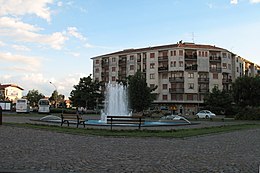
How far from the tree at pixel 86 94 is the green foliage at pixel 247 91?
33703mm

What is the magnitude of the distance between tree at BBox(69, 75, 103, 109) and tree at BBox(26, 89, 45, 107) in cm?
6146

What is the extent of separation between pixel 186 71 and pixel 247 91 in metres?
39.1

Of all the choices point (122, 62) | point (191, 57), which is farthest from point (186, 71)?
point (122, 62)

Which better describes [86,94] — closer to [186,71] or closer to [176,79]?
[176,79]

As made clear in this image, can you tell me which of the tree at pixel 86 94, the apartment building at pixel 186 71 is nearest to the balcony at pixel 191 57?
the apartment building at pixel 186 71

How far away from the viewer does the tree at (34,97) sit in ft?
428

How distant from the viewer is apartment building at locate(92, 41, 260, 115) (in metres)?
88.2

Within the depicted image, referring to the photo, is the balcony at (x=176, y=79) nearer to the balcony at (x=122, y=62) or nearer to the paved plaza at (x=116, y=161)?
the balcony at (x=122, y=62)

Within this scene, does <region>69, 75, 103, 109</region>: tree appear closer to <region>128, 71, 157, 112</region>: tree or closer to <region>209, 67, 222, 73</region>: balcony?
<region>128, 71, 157, 112</region>: tree

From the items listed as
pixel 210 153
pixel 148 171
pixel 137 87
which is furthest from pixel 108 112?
pixel 148 171

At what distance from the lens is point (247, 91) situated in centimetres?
4991

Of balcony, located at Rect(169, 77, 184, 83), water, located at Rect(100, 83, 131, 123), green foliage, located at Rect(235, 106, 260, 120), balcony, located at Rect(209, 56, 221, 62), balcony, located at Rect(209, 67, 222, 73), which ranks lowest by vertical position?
green foliage, located at Rect(235, 106, 260, 120)

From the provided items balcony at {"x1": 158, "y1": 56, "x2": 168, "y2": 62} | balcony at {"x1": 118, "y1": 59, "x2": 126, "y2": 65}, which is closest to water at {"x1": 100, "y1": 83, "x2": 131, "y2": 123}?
balcony at {"x1": 158, "y1": 56, "x2": 168, "y2": 62}

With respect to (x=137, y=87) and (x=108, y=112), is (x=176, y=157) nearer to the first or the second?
(x=108, y=112)
